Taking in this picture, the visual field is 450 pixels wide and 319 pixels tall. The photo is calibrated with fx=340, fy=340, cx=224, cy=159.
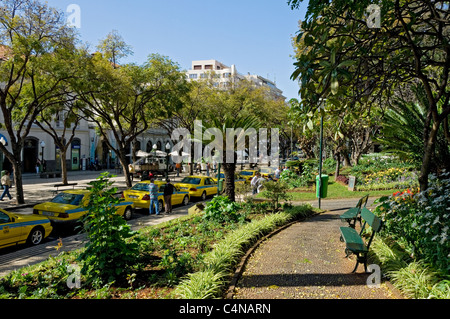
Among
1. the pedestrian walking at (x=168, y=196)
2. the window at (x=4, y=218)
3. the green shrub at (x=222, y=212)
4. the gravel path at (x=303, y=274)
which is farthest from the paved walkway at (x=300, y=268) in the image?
the pedestrian walking at (x=168, y=196)

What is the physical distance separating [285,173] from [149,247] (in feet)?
61.6

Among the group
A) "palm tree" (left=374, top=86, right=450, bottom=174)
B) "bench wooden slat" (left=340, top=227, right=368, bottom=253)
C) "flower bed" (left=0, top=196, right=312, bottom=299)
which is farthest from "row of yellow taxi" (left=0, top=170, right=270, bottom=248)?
"palm tree" (left=374, top=86, right=450, bottom=174)

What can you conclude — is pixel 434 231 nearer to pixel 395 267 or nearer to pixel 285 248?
pixel 395 267

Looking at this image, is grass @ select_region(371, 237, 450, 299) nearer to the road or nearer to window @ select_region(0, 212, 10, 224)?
the road

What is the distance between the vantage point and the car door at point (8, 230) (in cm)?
872

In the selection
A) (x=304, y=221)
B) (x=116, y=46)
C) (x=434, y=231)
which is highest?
(x=116, y=46)

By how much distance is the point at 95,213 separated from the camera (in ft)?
16.9

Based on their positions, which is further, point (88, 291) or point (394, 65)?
point (394, 65)

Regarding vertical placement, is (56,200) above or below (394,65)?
below

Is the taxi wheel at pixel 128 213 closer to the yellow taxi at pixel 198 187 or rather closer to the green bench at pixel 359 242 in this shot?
the yellow taxi at pixel 198 187

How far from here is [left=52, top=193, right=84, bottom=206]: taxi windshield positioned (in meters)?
11.7

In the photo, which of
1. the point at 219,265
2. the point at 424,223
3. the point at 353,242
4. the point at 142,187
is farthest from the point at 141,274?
the point at 142,187
